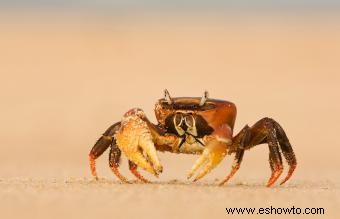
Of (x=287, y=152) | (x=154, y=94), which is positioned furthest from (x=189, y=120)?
(x=154, y=94)

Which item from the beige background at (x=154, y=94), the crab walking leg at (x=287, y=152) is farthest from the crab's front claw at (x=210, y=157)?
the crab walking leg at (x=287, y=152)

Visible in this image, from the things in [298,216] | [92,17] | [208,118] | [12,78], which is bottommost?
[298,216]

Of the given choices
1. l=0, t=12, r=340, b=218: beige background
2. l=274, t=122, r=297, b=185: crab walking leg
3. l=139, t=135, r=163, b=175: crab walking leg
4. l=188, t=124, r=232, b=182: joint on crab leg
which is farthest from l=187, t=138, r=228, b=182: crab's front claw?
l=274, t=122, r=297, b=185: crab walking leg

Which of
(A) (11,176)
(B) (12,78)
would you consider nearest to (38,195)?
(A) (11,176)

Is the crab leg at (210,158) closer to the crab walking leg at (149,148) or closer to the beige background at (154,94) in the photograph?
the beige background at (154,94)

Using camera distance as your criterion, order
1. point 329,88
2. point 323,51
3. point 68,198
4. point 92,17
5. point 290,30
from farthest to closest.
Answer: point 92,17
point 290,30
point 323,51
point 329,88
point 68,198

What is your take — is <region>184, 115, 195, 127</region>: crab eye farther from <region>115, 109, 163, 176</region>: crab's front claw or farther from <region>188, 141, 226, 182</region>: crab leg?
<region>188, 141, 226, 182</region>: crab leg

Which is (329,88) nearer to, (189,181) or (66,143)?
(66,143)
